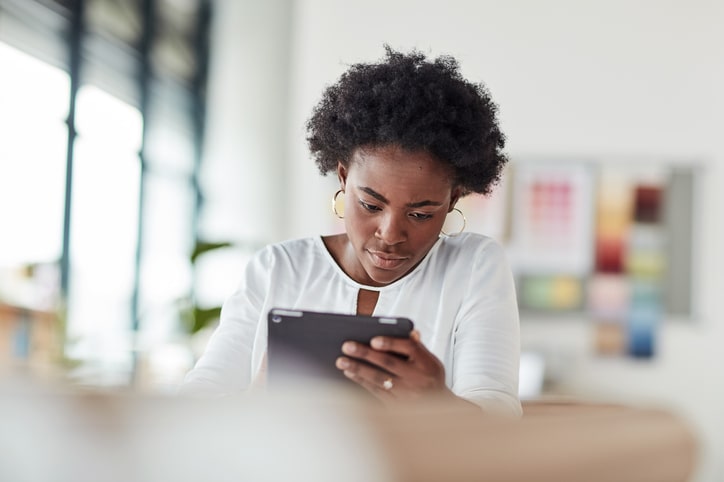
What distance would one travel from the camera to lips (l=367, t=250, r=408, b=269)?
1.50 m

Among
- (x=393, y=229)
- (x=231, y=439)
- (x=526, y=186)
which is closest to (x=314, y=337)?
(x=393, y=229)

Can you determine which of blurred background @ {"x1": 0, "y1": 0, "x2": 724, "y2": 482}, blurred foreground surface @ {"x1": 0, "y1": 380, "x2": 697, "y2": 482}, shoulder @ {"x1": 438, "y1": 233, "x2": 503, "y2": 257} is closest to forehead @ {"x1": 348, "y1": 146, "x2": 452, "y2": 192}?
shoulder @ {"x1": 438, "y1": 233, "x2": 503, "y2": 257}

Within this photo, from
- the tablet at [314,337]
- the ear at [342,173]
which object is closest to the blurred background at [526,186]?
the ear at [342,173]

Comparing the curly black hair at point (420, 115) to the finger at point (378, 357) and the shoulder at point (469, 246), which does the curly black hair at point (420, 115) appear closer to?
the shoulder at point (469, 246)

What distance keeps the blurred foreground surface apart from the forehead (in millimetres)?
1271

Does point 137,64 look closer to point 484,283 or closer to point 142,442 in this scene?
point 484,283

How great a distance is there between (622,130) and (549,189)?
506 mm

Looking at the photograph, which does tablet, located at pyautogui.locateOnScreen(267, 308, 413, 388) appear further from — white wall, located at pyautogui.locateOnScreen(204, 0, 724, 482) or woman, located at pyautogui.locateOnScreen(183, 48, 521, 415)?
white wall, located at pyautogui.locateOnScreen(204, 0, 724, 482)

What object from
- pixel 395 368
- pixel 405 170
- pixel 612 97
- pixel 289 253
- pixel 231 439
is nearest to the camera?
pixel 231 439

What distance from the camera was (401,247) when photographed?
1488 mm

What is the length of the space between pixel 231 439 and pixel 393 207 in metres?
1.29

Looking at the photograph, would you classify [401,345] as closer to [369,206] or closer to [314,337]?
[314,337]

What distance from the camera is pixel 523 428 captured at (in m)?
0.21

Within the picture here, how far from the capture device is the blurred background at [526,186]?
4.75m
